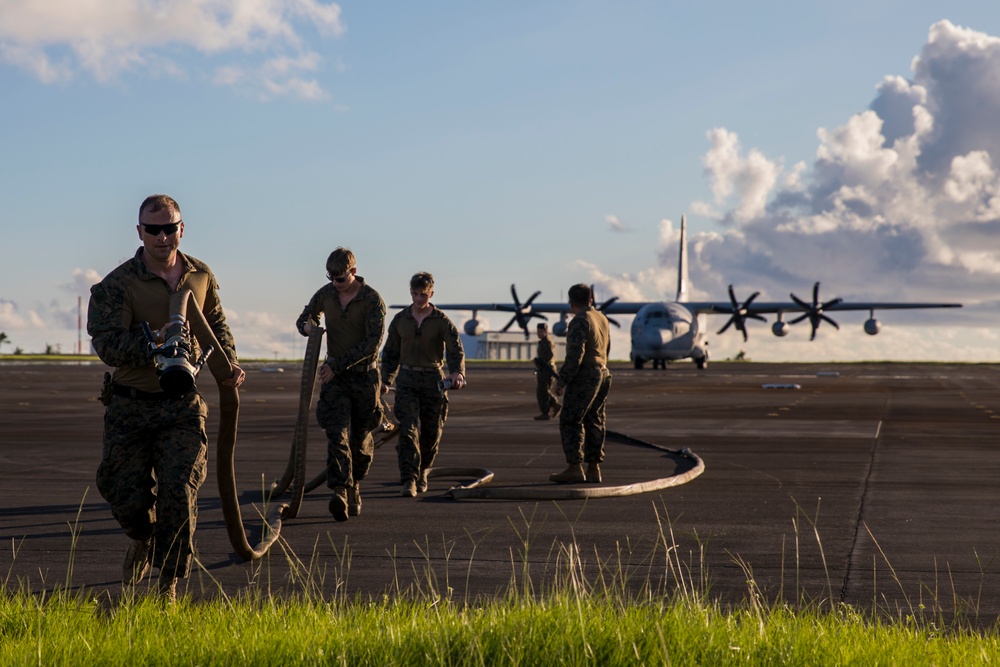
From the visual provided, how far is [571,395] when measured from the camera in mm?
11789

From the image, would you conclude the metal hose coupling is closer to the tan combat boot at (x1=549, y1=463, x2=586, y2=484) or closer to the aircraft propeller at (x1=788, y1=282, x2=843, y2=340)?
the tan combat boot at (x1=549, y1=463, x2=586, y2=484)

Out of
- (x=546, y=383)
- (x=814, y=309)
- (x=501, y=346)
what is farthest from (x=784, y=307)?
(x=501, y=346)

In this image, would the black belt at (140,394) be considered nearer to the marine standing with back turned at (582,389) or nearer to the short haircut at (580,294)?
the marine standing with back turned at (582,389)

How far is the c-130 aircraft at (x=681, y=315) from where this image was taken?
187 feet

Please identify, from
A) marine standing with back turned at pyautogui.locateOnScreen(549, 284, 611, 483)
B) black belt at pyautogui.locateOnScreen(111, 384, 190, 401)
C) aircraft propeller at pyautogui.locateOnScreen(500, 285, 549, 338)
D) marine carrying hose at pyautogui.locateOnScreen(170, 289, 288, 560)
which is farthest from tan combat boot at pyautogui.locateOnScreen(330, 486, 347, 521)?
aircraft propeller at pyautogui.locateOnScreen(500, 285, 549, 338)

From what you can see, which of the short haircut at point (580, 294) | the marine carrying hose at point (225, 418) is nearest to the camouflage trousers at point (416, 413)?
the short haircut at point (580, 294)

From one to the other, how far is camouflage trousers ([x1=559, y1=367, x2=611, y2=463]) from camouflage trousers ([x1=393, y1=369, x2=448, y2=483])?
1633 millimetres

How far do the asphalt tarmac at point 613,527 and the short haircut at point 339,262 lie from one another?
208cm

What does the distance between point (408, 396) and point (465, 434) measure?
27.5 ft

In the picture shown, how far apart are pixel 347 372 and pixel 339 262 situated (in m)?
0.92

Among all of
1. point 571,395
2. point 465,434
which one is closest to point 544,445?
point 465,434

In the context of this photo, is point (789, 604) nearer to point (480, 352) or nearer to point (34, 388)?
point (34, 388)

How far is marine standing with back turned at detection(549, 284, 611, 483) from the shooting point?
1169cm

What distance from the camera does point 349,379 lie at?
9.23 meters
